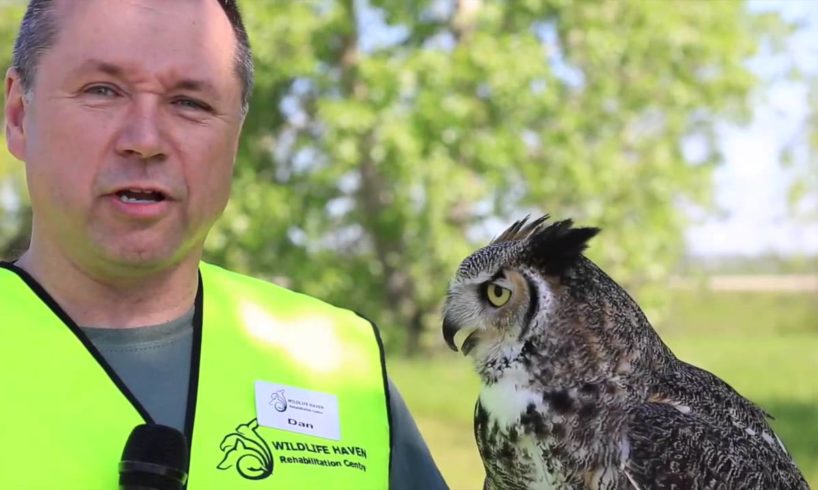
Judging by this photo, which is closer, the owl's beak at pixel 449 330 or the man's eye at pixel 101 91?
the man's eye at pixel 101 91

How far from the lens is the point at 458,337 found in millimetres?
2725

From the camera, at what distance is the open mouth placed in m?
1.98

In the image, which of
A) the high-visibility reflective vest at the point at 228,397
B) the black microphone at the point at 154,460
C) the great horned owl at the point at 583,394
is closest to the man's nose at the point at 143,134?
the high-visibility reflective vest at the point at 228,397

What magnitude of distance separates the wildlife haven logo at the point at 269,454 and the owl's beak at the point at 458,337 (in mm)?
520

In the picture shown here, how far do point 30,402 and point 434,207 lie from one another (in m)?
11.7

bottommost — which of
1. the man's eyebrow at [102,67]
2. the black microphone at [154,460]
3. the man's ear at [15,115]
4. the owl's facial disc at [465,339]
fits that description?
the black microphone at [154,460]

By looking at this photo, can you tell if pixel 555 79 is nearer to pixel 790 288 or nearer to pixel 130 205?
pixel 130 205

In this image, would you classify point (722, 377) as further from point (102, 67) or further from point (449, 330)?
point (102, 67)

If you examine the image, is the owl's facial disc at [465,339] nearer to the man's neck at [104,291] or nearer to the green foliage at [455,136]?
the man's neck at [104,291]

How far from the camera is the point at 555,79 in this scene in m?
13.8

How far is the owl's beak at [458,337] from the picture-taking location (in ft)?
8.72

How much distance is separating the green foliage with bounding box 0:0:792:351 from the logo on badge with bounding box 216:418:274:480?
11.0 m

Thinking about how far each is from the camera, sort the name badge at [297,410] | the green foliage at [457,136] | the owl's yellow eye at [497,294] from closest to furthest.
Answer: the name badge at [297,410] < the owl's yellow eye at [497,294] < the green foliage at [457,136]

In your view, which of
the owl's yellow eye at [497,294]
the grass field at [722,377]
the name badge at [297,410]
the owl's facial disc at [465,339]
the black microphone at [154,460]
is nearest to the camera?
the black microphone at [154,460]
